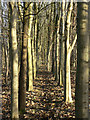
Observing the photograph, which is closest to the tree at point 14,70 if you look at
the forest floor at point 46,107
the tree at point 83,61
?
the forest floor at point 46,107

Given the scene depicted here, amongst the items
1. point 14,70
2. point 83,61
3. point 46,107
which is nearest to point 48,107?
point 46,107

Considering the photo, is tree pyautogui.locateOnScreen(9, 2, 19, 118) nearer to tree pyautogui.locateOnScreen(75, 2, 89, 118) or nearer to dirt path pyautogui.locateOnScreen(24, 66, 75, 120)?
dirt path pyautogui.locateOnScreen(24, 66, 75, 120)

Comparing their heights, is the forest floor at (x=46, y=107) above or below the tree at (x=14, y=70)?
below

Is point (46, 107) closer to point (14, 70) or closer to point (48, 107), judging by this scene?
point (48, 107)

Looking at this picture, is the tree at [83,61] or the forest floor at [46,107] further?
the forest floor at [46,107]

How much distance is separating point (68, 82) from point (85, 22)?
430 centimetres

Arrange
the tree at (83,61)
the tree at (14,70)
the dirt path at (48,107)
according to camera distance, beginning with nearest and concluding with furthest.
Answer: the tree at (83,61) < the tree at (14,70) < the dirt path at (48,107)

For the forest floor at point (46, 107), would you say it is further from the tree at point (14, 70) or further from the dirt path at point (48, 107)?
the tree at point (14, 70)

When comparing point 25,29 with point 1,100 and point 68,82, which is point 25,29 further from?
point 1,100

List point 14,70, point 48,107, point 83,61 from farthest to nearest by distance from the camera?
point 48,107
point 14,70
point 83,61

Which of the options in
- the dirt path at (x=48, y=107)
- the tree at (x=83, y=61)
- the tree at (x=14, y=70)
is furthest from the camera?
the dirt path at (x=48, y=107)

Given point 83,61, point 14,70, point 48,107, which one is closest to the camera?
point 83,61

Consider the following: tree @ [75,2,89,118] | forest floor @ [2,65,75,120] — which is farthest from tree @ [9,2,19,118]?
tree @ [75,2,89,118]

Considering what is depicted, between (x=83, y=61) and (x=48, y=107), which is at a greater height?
(x=83, y=61)
